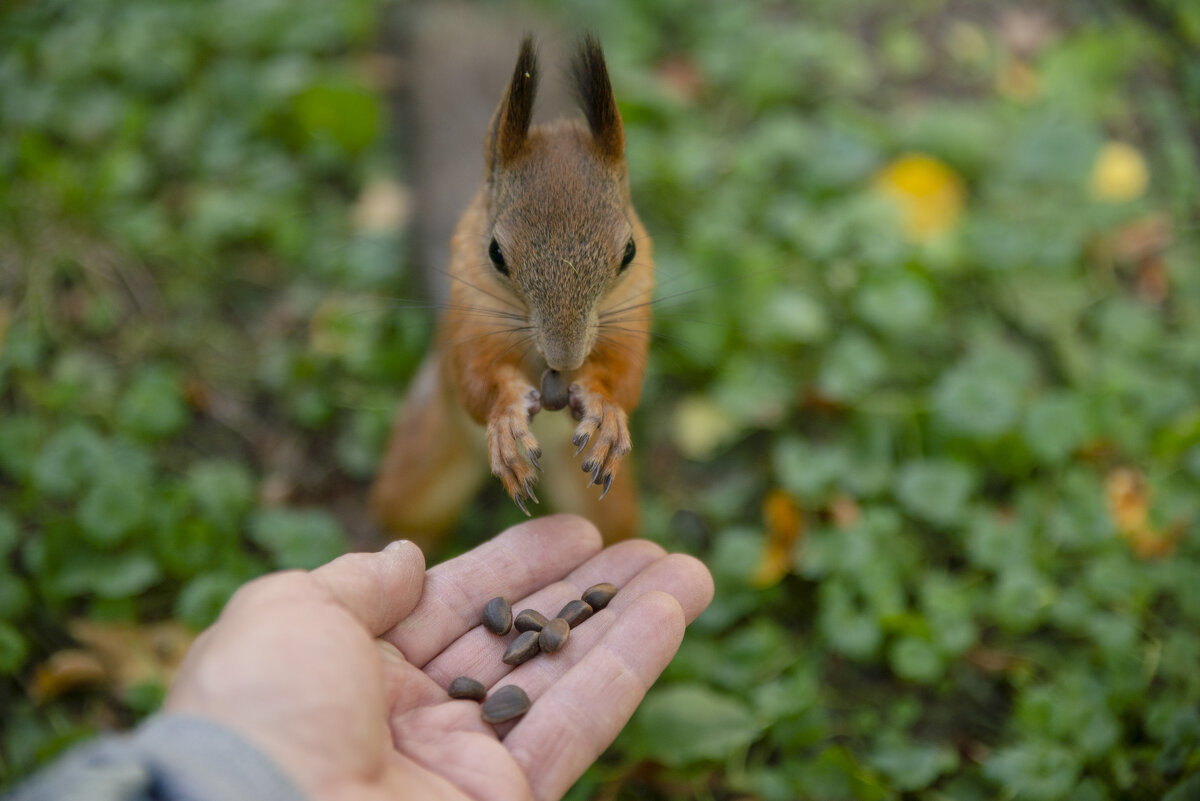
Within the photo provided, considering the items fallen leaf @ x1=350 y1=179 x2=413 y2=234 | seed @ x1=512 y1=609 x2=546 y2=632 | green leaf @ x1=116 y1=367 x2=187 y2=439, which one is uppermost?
fallen leaf @ x1=350 y1=179 x2=413 y2=234

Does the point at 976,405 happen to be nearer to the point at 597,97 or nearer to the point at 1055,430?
the point at 1055,430

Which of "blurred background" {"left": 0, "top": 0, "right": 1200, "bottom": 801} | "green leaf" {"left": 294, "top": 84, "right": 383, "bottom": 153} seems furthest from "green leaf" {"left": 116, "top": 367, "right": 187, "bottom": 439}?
"green leaf" {"left": 294, "top": 84, "right": 383, "bottom": 153}

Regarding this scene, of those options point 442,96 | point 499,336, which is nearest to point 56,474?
point 499,336

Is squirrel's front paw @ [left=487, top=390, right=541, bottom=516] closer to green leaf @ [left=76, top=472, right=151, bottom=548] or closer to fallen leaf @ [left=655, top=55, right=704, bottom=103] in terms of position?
green leaf @ [left=76, top=472, right=151, bottom=548]

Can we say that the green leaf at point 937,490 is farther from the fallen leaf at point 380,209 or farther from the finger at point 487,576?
the fallen leaf at point 380,209

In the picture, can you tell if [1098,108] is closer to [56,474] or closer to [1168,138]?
[1168,138]

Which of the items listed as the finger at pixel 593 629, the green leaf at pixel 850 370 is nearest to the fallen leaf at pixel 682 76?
the green leaf at pixel 850 370
